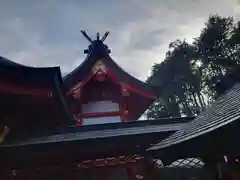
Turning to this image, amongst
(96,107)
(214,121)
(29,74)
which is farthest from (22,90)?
(96,107)

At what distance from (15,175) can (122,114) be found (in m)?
4.98

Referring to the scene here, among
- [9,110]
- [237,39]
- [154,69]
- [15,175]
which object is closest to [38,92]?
[9,110]

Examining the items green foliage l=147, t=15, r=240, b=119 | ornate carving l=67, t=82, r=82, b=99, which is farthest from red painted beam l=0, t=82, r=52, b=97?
green foliage l=147, t=15, r=240, b=119

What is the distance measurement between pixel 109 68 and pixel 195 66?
14950 millimetres

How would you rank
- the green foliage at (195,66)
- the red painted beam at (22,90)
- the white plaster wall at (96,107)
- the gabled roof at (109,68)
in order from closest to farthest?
1. the red painted beam at (22,90)
2. the gabled roof at (109,68)
3. the white plaster wall at (96,107)
4. the green foliage at (195,66)

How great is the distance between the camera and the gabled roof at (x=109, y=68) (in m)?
10.2

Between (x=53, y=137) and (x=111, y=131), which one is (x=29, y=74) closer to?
(x=53, y=137)

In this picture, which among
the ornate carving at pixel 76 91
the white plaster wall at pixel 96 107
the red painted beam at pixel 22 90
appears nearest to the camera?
the red painted beam at pixel 22 90

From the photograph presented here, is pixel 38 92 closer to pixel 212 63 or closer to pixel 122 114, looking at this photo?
pixel 122 114

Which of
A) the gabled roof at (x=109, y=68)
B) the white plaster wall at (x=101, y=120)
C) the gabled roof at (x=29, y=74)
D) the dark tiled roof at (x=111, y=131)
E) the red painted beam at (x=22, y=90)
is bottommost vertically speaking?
the dark tiled roof at (x=111, y=131)

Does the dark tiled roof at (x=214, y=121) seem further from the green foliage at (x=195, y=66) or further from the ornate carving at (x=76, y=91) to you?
the green foliage at (x=195, y=66)

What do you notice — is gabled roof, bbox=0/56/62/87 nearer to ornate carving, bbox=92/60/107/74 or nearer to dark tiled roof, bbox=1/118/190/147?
dark tiled roof, bbox=1/118/190/147

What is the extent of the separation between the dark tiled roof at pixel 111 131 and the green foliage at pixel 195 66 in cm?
1213

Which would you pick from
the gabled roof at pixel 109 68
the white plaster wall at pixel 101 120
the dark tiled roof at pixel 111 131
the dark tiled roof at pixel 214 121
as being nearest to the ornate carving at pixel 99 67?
the gabled roof at pixel 109 68
